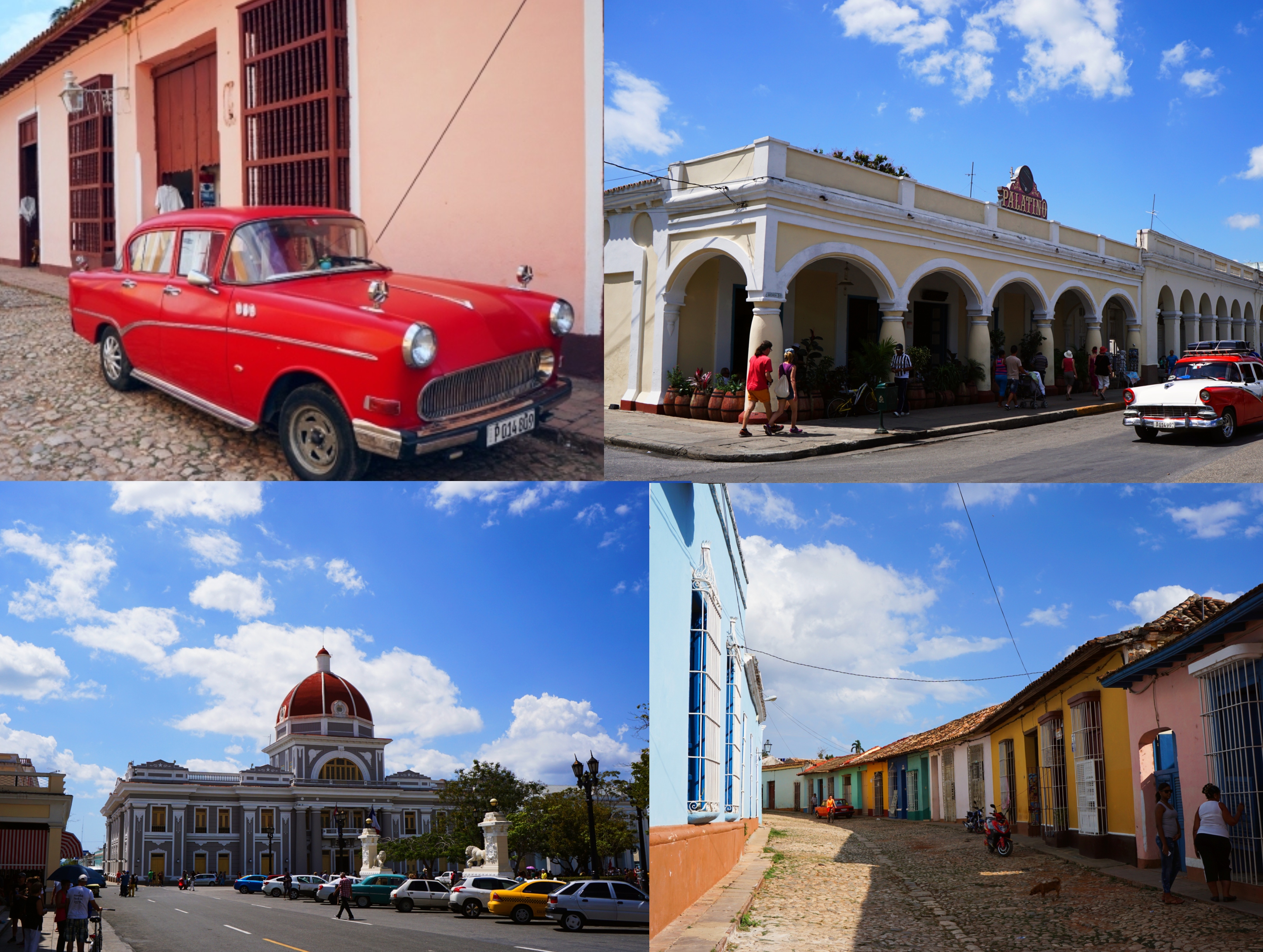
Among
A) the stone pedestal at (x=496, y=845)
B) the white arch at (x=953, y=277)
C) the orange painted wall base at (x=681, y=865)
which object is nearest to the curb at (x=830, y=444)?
the white arch at (x=953, y=277)

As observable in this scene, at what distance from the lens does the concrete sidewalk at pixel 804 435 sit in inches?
446

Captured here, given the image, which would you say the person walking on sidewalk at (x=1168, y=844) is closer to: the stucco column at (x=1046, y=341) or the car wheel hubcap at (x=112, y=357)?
the car wheel hubcap at (x=112, y=357)

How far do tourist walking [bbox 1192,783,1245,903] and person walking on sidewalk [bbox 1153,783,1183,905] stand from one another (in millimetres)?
213

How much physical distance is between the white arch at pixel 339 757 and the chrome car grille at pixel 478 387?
992 centimetres

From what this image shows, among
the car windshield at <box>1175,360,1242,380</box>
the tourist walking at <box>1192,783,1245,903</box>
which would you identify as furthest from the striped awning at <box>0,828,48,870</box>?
the car windshield at <box>1175,360,1242,380</box>

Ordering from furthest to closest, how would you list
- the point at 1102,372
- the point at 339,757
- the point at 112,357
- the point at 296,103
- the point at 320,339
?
the point at 1102,372 < the point at 339,757 < the point at 112,357 < the point at 296,103 < the point at 320,339

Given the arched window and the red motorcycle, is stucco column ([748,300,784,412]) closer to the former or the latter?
the red motorcycle

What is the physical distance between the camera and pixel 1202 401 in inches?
511

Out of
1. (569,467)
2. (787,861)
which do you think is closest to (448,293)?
(569,467)

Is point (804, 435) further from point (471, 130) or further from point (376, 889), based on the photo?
point (376, 889)

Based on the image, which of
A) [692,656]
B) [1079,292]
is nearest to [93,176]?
[692,656]

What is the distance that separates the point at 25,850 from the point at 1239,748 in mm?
11836

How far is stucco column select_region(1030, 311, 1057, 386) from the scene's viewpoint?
20.3 meters

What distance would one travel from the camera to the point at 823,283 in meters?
17.9
